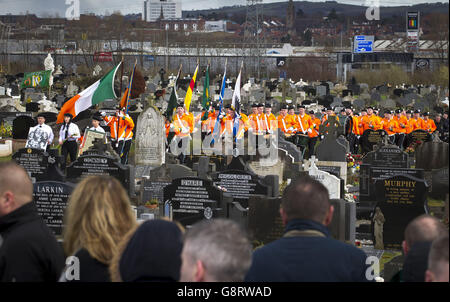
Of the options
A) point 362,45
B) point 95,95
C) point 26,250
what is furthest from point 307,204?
point 362,45

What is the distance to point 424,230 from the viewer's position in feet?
15.2

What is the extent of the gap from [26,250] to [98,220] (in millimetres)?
441

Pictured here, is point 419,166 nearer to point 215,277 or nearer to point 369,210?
point 369,210

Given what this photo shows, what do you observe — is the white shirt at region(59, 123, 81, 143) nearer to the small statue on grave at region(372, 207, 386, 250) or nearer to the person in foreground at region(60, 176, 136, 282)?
the small statue on grave at region(372, 207, 386, 250)

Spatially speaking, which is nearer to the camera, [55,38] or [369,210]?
[369,210]

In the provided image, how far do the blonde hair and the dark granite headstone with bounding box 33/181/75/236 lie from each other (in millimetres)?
5735

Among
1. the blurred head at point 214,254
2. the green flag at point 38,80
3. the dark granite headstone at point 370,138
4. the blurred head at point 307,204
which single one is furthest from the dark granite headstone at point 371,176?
the green flag at point 38,80

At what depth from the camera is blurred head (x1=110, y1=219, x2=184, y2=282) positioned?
4.09 m

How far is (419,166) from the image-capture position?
17.1 meters

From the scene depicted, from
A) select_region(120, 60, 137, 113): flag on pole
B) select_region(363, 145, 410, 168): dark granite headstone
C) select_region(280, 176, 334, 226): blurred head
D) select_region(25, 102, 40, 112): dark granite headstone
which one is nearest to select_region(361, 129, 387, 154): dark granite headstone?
select_region(363, 145, 410, 168): dark granite headstone

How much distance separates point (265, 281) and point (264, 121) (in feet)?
51.8

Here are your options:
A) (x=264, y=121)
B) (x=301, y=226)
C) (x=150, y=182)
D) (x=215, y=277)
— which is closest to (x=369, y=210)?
(x=150, y=182)

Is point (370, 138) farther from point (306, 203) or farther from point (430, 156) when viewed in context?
point (306, 203)

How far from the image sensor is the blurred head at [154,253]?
13.4ft
